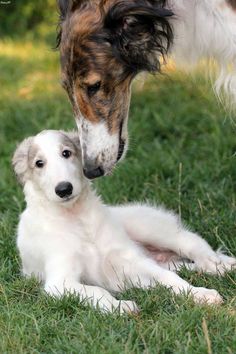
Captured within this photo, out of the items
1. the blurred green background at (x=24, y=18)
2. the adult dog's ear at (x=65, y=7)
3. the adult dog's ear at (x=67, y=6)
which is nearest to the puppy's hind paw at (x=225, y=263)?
the adult dog's ear at (x=65, y=7)

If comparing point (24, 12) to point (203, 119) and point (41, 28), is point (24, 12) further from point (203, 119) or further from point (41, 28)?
point (203, 119)

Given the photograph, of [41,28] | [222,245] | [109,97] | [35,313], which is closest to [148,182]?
[222,245]

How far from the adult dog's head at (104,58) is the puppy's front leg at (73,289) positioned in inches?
23.3

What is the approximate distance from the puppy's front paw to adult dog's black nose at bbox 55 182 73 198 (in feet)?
3.08

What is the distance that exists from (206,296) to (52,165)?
1227mm

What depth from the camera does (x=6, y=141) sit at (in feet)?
26.4

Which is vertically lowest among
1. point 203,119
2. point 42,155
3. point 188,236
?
point 203,119

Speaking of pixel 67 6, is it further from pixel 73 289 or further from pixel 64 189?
pixel 73 289

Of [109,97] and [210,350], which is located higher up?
[109,97]

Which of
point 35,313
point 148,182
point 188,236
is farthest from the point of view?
point 148,182

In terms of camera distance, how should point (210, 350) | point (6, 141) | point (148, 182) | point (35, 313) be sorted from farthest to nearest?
point (6, 141), point (148, 182), point (35, 313), point (210, 350)

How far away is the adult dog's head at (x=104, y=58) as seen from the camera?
4652mm

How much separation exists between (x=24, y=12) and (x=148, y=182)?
706cm

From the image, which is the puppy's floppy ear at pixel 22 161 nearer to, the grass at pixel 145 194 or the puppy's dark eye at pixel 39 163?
the puppy's dark eye at pixel 39 163
